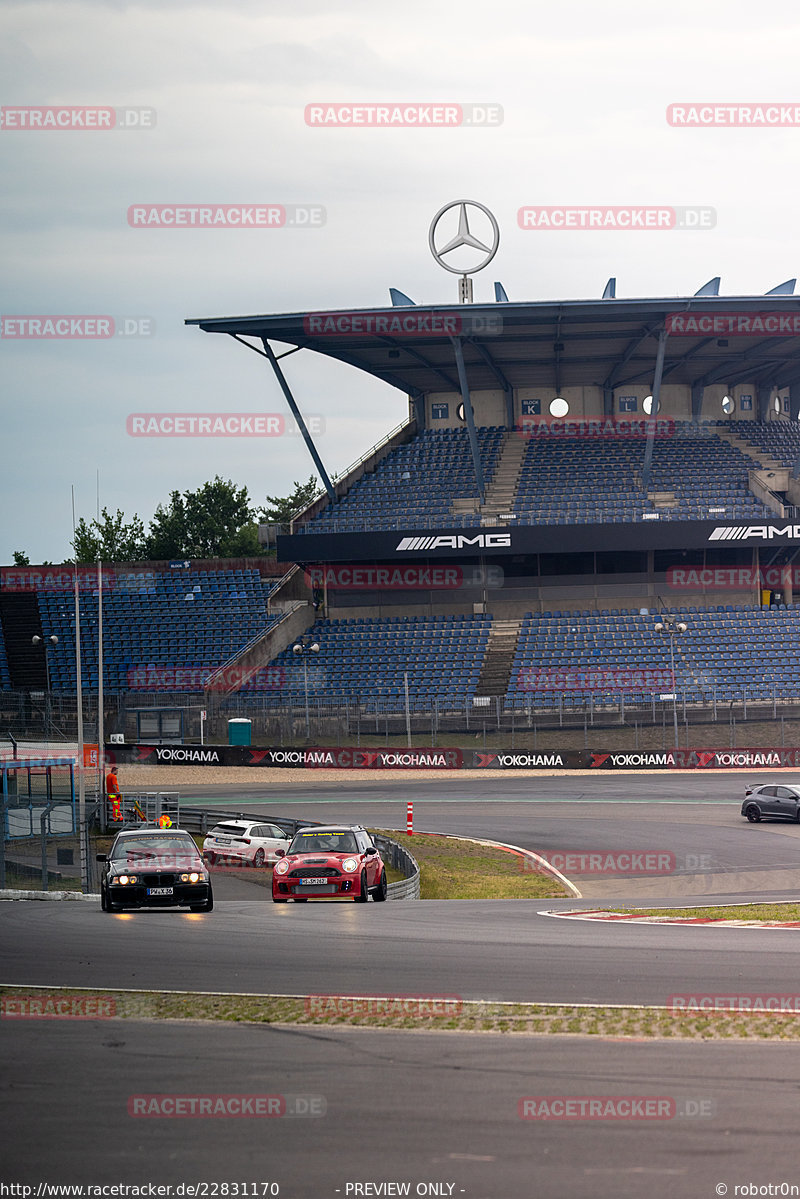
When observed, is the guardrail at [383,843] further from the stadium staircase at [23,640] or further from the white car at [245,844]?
the stadium staircase at [23,640]

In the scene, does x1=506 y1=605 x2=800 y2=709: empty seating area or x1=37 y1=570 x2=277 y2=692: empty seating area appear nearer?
x1=506 y1=605 x2=800 y2=709: empty seating area

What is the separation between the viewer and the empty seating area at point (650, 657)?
4941 cm

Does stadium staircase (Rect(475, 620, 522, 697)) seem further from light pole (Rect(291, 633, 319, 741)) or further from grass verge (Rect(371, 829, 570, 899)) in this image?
grass verge (Rect(371, 829, 570, 899))

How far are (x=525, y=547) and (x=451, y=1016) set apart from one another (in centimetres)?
4848

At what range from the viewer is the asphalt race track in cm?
703

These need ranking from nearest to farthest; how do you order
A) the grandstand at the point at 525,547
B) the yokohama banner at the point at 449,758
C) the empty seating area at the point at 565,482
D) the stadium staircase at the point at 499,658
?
the yokohama banner at the point at 449,758
the stadium staircase at the point at 499,658
the grandstand at the point at 525,547
the empty seating area at the point at 565,482

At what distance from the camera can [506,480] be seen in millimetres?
63219

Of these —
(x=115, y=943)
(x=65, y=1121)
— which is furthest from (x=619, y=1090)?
(x=115, y=943)

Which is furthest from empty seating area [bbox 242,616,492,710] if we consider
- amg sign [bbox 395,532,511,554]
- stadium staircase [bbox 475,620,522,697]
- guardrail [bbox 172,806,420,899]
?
guardrail [bbox 172,806,420,899]

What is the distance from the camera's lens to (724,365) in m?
63.7

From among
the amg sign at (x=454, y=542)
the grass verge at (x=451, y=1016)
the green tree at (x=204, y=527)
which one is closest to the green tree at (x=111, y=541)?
the green tree at (x=204, y=527)

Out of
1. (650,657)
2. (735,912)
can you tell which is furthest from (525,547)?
(735,912)

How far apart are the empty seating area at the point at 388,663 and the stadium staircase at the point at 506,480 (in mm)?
5981

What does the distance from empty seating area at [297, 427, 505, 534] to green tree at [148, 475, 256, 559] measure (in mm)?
37487
